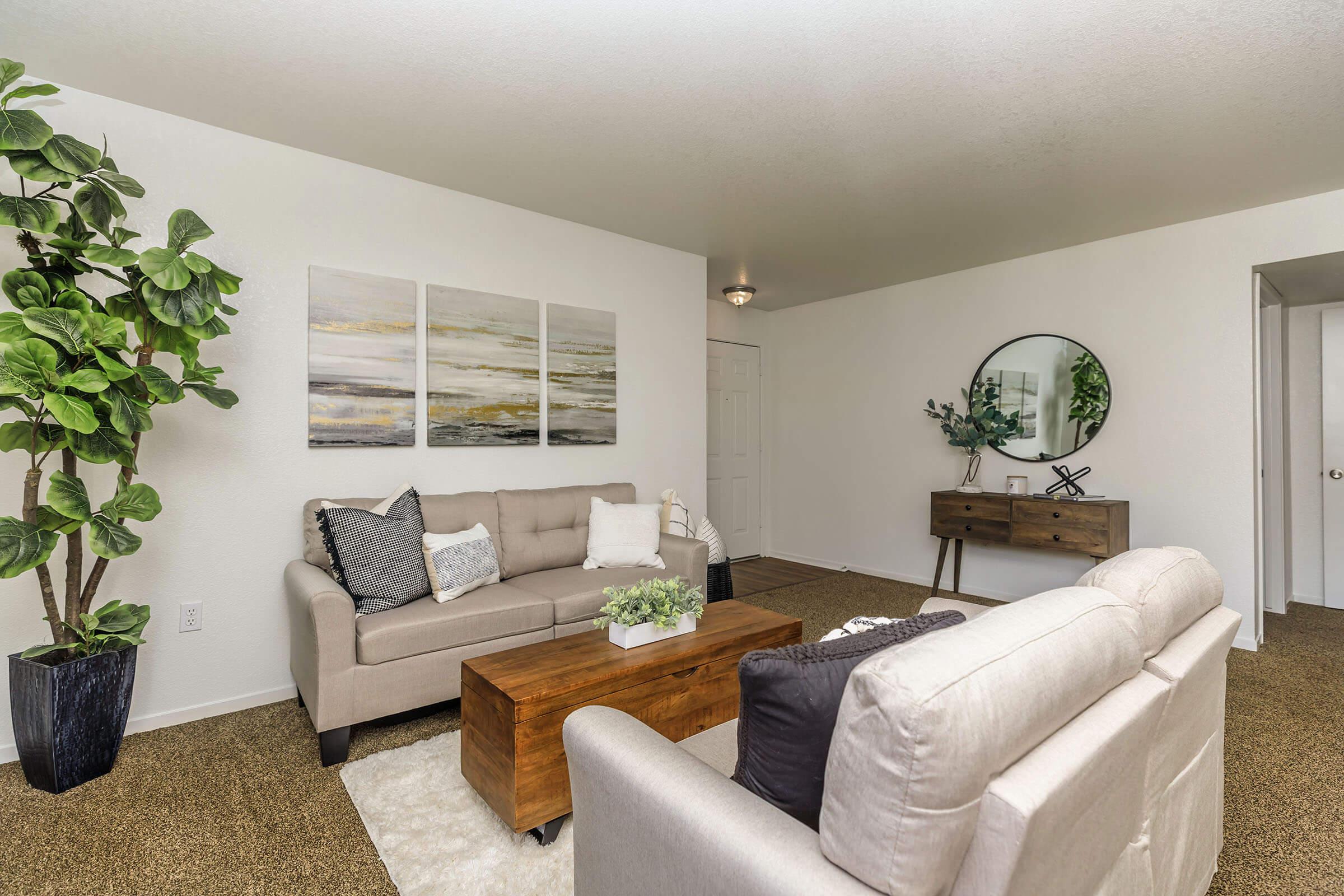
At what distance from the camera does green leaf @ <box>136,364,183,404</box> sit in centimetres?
214

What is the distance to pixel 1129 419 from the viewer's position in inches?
162

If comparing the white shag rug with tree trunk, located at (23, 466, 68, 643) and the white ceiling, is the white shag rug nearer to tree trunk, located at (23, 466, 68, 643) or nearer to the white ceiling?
tree trunk, located at (23, 466, 68, 643)

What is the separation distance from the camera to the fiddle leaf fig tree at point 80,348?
193 centimetres

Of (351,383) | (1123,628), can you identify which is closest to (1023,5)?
(1123,628)

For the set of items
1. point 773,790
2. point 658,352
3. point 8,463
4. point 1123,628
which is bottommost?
point 773,790

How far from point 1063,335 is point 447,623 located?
4.26 metres

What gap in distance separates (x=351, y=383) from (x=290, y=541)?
79 centimetres

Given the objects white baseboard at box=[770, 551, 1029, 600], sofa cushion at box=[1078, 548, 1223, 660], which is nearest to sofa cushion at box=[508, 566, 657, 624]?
sofa cushion at box=[1078, 548, 1223, 660]

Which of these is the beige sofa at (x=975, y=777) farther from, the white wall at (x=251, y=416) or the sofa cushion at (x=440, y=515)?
the white wall at (x=251, y=416)

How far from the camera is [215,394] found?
2.36m

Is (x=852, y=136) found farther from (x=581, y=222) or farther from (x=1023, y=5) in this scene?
(x=581, y=222)

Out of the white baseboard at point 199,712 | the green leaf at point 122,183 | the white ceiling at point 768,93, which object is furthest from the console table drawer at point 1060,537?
the green leaf at point 122,183

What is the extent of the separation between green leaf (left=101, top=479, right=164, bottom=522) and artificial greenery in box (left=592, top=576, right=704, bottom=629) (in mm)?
1577

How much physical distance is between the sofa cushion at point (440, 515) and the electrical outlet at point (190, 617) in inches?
17.2
